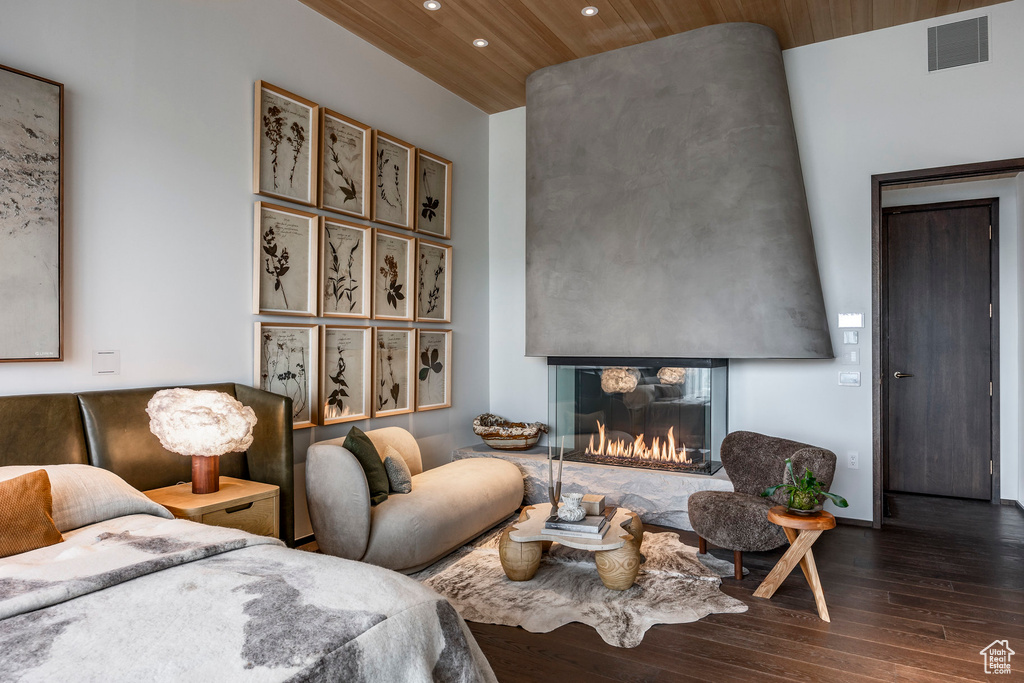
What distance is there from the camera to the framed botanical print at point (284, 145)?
3314mm

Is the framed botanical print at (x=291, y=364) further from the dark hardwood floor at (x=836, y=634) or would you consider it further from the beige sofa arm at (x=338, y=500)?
the dark hardwood floor at (x=836, y=634)

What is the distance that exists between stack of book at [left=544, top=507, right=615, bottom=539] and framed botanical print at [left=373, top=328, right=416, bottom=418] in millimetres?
1645

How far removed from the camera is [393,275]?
14.1ft

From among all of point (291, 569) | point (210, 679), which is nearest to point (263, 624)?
point (210, 679)

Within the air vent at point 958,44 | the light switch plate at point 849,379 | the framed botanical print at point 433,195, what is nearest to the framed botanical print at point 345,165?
the framed botanical print at point 433,195

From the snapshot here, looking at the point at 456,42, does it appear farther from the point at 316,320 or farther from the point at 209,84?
the point at 316,320

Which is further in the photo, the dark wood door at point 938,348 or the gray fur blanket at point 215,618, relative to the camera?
the dark wood door at point 938,348

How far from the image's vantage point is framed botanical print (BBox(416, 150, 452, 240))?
454 cm

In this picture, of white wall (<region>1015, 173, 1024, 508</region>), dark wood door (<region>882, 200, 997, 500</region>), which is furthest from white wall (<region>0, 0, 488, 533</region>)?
white wall (<region>1015, 173, 1024, 508</region>)

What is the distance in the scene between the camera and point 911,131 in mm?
3938

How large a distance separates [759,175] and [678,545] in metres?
2.28

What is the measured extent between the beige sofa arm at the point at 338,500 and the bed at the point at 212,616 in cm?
109

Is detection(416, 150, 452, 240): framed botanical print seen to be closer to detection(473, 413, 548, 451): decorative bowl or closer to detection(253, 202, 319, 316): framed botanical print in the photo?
detection(253, 202, 319, 316): framed botanical print

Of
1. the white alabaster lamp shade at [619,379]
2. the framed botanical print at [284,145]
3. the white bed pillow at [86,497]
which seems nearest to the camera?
the white bed pillow at [86,497]
